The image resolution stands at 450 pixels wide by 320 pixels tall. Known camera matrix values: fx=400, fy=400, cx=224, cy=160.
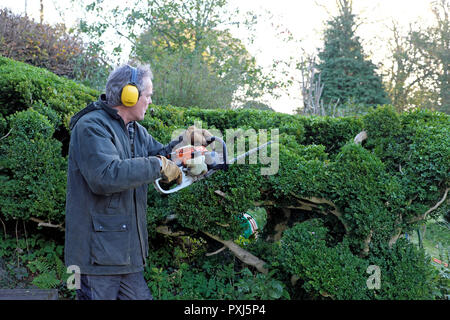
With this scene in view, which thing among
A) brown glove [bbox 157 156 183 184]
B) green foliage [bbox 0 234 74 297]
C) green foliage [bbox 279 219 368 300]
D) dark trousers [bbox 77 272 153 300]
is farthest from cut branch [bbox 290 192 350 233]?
green foliage [bbox 0 234 74 297]

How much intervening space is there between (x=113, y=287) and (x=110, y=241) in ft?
0.97

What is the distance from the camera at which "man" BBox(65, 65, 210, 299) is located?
2.13 m

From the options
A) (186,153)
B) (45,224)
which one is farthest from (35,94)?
(186,153)

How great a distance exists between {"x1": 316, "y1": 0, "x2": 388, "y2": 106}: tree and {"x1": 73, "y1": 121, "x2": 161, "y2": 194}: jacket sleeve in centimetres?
1809

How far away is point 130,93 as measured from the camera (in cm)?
237

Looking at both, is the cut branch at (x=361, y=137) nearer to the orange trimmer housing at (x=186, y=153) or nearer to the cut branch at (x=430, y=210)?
the cut branch at (x=430, y=210)

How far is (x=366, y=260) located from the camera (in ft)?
10.6

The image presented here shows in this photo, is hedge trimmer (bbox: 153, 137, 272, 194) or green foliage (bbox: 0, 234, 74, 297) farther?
green foliage (bbox: 0, 234, 74, 297)

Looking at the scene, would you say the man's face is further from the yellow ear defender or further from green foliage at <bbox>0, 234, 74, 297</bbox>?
green foliage at <bbox>0, 234, 74, 297</bbox>

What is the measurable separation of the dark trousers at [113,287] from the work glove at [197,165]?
2.38ft

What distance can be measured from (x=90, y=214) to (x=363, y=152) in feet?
7.22

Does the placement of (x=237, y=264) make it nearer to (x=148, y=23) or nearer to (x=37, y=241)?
(x=37, y=241)

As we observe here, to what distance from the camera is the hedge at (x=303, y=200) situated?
10.4 feet

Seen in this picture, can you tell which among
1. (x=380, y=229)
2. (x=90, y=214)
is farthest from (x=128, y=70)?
(x=380, y=229)
